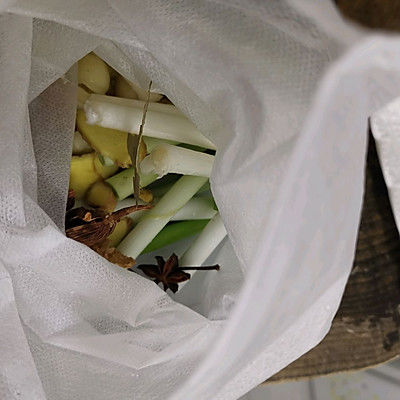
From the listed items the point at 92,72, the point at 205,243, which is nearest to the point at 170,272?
the point at 205,243

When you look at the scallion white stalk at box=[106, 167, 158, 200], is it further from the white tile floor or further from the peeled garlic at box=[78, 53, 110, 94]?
the white tile floor

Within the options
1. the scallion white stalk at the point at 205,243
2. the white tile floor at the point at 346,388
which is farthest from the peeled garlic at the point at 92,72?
the white tile floor at the point at 346,388

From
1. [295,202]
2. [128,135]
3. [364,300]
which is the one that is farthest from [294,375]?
[295,202]

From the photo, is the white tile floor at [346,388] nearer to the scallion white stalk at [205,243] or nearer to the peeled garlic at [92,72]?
the scallion white stalk at [205,243]

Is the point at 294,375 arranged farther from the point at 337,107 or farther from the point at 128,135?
the point at 337,107

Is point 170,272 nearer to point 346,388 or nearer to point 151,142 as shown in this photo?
point 151,142
